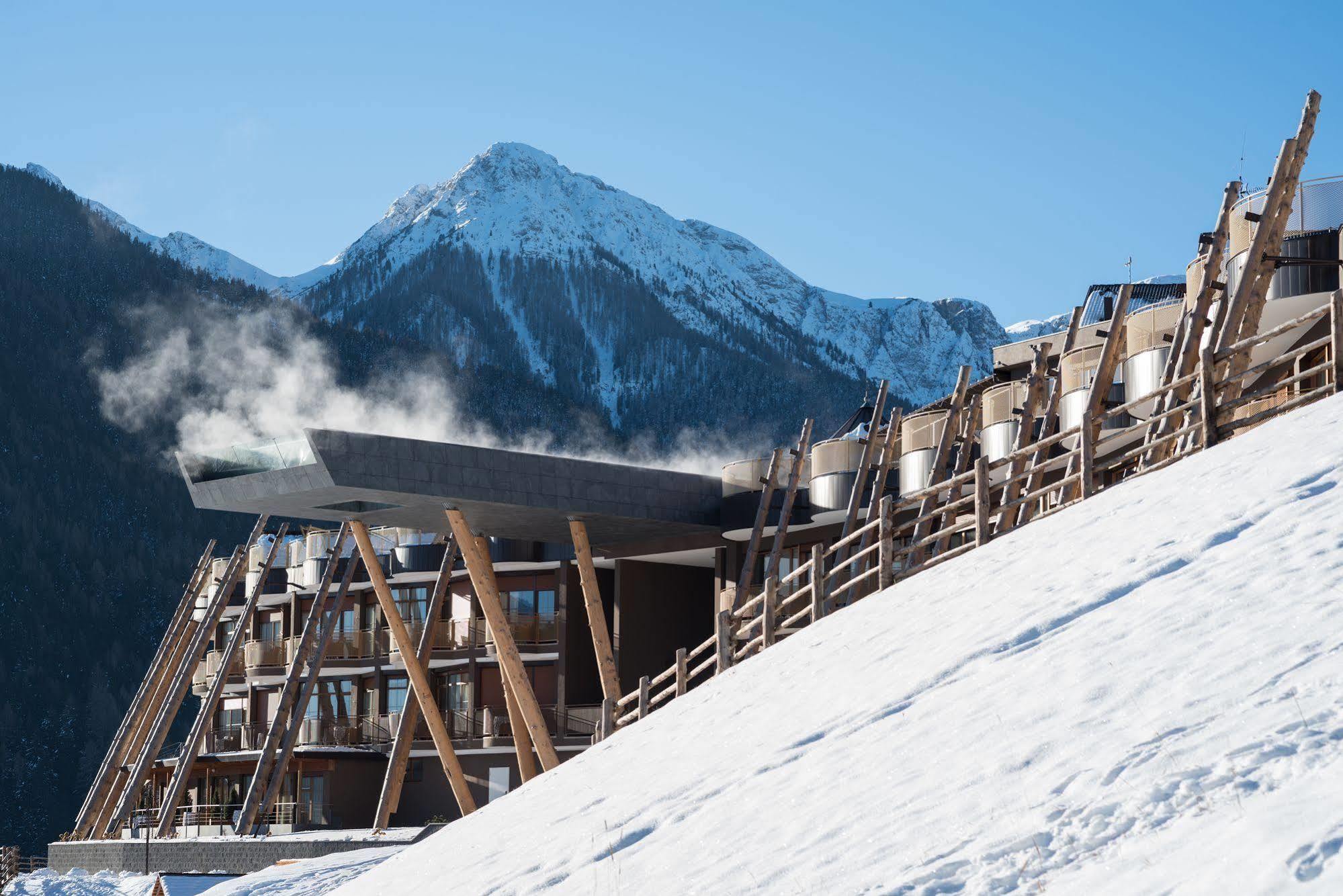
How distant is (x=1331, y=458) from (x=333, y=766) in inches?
1621

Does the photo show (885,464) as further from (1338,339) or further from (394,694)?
(394,694)

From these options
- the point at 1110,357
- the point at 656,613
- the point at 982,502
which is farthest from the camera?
the point at 656,613

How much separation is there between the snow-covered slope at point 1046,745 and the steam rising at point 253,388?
422 feet

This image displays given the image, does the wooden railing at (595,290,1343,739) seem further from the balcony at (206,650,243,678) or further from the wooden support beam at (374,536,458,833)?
the balcony at (206,650,243,678)

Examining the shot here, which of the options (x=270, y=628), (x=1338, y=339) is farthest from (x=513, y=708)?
(x=270, y=628)

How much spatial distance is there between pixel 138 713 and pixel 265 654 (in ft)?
34.1

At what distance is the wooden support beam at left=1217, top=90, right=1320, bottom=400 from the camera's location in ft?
66.5

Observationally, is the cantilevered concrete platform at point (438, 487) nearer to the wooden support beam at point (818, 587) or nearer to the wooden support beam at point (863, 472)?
the wooden support beam at point (863, 472)

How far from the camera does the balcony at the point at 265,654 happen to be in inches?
2112

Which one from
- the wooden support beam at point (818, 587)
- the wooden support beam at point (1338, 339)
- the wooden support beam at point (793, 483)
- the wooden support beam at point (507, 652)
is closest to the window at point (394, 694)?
the wooden support beam at point (507, 652)

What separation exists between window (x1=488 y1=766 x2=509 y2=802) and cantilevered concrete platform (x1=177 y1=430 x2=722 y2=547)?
44.9 ft

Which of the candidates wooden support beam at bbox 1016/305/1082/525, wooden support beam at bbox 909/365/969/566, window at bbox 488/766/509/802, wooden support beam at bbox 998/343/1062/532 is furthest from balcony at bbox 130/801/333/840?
wooden support beam at bbox 998/343/1062/532

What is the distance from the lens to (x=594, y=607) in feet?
103

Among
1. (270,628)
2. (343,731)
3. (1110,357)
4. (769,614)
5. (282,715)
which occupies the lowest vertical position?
(343,731)
